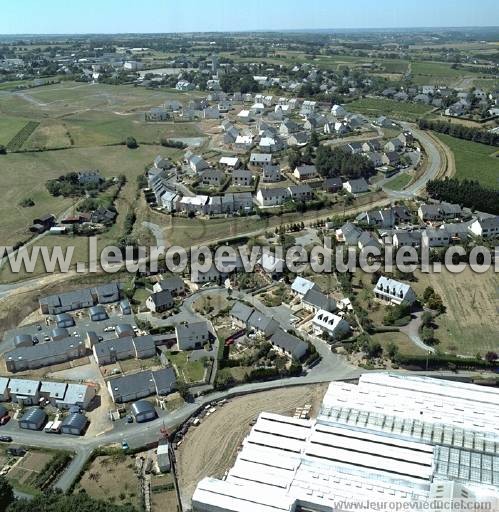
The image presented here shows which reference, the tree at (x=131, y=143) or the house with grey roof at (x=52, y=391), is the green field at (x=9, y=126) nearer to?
the tree at (x=131, y=143)

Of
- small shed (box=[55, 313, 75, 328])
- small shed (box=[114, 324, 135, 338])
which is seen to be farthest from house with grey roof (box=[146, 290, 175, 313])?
small shed (box=[55, 313, 75, 328])

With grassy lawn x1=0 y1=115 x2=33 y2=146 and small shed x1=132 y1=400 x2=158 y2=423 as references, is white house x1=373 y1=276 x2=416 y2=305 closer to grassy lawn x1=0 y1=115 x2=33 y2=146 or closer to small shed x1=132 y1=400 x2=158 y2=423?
small shed x1=132 y1=400 x2=158 y2=423

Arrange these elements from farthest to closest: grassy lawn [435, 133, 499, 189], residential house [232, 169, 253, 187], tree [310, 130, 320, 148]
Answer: tree [310, 130, 320, 148] → grassy lawn [435, 133, 499, 189] → residential house [232, 169, 253, 187]

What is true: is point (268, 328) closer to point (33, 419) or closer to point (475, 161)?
point (33, 419)

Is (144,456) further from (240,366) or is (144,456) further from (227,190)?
(227,190)

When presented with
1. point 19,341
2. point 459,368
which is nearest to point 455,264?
point 459,368

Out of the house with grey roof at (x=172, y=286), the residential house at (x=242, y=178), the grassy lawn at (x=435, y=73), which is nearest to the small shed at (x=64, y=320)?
the house with grey roof at (x=172, y=286)
